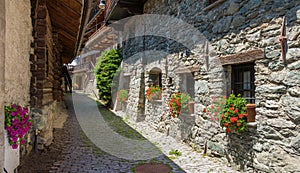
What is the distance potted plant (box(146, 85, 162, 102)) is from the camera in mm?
8203

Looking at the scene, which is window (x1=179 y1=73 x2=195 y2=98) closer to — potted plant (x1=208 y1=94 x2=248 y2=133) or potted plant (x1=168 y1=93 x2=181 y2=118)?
potted plant (x1=168 y1=93 x2=181 y2=118)

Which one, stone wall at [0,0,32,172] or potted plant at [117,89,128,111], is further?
potted plant at [117,89,128,111]

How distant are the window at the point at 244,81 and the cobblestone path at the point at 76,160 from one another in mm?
1885

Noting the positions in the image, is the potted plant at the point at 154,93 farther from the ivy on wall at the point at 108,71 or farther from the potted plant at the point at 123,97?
the ivy on wall at the point at 108,71

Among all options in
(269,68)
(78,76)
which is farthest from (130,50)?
(78,76)

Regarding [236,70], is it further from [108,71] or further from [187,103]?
[108,71]

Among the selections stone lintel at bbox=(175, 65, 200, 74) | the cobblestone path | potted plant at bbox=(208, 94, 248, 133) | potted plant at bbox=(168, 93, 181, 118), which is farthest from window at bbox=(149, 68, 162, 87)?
potted plant at bbox=(208, 94, 248, 133)

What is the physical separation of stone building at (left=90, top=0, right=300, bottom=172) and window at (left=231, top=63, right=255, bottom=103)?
0.02 metres

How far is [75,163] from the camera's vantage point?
446 cm

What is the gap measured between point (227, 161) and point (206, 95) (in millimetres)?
1473

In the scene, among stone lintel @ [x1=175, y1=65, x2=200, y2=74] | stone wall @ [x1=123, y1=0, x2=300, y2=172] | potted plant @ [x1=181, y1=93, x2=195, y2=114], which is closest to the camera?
stone wall @ [x1=123, y1=0, x2=300, y2=172]

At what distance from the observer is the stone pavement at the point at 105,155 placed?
4.22 meters

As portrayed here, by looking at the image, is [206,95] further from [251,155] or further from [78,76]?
[78,76]

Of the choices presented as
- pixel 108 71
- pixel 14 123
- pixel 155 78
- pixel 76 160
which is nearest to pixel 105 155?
pixel 76 160
